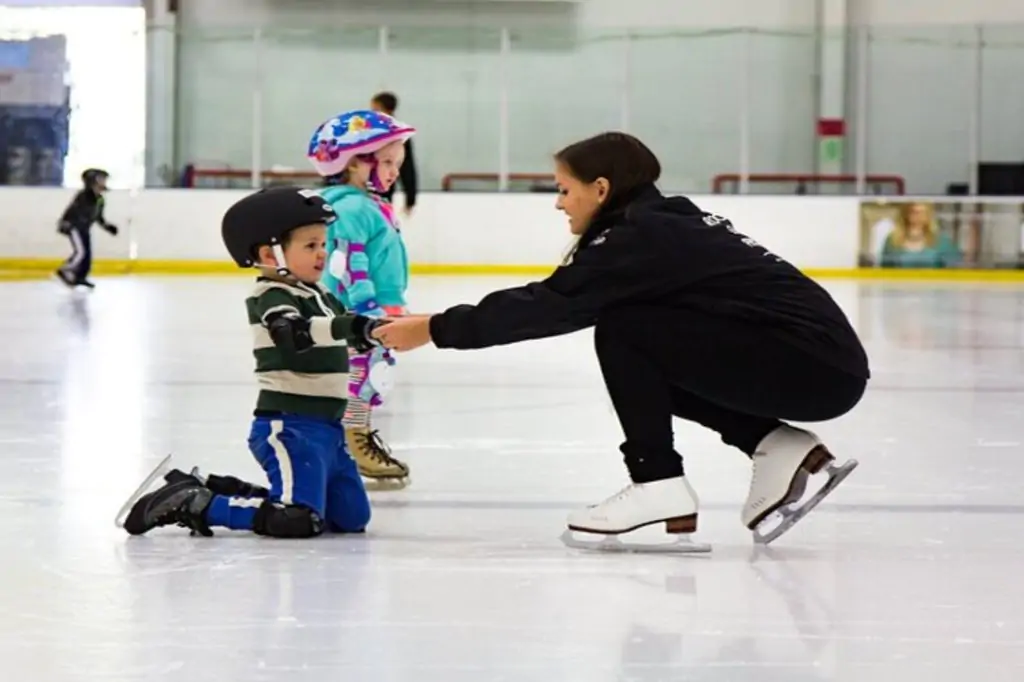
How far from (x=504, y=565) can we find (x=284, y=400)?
1.69ft

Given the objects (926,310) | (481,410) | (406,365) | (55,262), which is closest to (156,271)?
(55,262)

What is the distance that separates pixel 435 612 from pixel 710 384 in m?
0.77

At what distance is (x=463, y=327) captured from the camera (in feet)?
9.58

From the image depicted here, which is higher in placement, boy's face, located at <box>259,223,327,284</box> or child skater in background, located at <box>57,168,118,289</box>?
child skater in background, located at <box>57,168,118,289</box>

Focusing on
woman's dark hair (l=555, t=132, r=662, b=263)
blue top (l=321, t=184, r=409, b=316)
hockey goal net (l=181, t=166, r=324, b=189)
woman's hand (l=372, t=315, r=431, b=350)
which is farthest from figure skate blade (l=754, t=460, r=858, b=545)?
hockey goal net (l=181, t=166, r=324, b=189)

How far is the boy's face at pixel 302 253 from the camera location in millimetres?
3100

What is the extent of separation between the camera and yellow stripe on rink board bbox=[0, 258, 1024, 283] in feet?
47.5

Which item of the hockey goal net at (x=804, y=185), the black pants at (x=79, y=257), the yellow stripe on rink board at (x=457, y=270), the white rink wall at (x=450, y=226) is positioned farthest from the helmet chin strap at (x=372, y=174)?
the hockey goal net at (x=804, y=185)

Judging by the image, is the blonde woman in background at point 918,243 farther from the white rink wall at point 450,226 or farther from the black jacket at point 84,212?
the black jacket at point 84,212

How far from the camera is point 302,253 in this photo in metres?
3.10

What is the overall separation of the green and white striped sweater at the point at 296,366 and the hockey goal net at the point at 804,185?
12868 mm

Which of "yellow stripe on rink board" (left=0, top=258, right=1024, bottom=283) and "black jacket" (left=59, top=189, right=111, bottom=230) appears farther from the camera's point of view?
"yellow stripe on rink board" (left=0, top=258, right=1024, bottom=283)

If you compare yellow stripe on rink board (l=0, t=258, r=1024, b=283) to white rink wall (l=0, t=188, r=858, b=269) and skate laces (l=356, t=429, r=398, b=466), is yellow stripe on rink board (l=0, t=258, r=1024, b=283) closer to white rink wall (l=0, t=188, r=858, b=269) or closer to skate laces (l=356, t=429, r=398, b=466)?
white rink wall (l=0, t=188, r=858, b=269)

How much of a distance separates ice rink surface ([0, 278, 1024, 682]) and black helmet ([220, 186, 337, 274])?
50 cm
